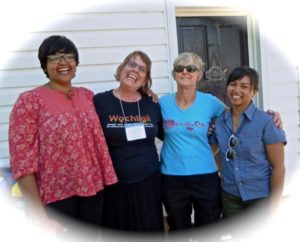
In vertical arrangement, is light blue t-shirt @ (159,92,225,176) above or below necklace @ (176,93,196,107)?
below

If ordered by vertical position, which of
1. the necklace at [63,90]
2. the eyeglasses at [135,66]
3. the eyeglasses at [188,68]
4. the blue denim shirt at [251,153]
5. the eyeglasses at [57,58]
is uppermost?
the eyeglasses at [57,58]

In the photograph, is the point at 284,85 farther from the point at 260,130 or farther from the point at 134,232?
the point at 134,232

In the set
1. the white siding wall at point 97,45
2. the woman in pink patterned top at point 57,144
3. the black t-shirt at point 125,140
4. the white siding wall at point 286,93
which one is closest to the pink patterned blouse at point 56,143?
the woman in pink patterned top at point 57,144

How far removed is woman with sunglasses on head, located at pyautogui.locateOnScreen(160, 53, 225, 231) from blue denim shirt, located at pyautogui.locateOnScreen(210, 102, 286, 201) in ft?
0.42

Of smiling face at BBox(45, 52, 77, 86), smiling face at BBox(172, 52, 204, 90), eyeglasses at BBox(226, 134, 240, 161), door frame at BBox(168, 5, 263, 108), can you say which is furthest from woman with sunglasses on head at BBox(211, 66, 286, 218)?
door frame at BBox(168, 5, 263, 108)

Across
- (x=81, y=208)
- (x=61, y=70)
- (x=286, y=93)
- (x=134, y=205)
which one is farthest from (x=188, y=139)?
(x=286, y=93)

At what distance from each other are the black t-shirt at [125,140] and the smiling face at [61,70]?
1.09 feet

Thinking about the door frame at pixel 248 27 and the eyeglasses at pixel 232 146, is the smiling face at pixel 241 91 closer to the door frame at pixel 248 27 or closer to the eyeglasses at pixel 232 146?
the eyeglasses at pixel 232 146

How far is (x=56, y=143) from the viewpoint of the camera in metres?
1.86

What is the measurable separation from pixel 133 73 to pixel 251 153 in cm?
89

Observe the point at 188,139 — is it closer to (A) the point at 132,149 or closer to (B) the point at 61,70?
(A) the point at 132,149

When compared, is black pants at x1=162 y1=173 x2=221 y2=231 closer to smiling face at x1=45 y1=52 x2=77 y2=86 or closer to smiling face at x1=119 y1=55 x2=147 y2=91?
smiling face at x1=119 y1=55 x2=147 y2=91

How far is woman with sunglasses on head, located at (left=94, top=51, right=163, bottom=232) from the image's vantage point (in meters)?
2.21

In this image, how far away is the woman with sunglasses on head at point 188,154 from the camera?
2295 mm
